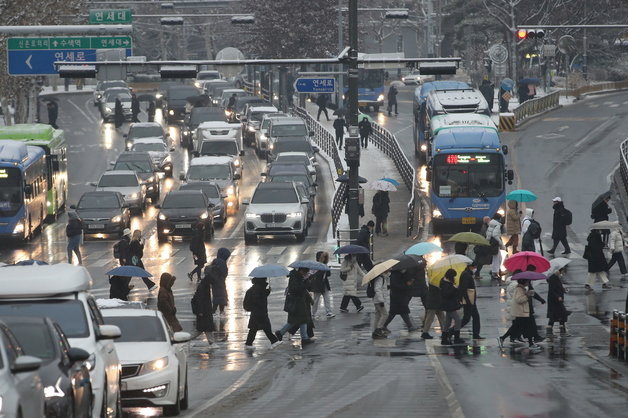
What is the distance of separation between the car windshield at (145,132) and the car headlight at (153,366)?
48498 millimetres

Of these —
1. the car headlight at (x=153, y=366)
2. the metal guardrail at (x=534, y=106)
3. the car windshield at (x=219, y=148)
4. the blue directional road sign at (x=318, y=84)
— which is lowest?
the car headlight at (x=153, y=366)

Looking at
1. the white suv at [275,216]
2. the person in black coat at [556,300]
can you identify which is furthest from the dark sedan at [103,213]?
the person in black coat at [556,300]

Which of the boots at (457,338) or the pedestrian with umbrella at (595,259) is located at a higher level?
the pedestrian with umbrella at (595,259)

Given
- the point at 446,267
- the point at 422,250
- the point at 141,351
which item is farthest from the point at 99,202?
the point at 141,351

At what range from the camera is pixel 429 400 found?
19969 millimetres

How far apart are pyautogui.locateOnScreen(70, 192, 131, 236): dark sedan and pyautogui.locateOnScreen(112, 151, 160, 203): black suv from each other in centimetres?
749

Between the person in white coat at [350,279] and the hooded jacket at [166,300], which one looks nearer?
the hooded jacket at [166,300]

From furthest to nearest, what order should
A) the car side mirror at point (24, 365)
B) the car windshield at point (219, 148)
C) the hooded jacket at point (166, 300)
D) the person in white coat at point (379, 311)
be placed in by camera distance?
the car windshield at point (219, 148), the person in white coat at point (379, 311), the hooded jacket at point (166, 300), the car side mirror at point (24, 365)

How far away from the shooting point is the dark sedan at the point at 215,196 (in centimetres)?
4850

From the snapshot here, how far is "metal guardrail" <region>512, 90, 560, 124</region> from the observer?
72.8m

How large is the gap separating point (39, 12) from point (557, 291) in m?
40.4

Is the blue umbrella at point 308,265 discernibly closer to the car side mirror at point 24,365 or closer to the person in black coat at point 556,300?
the person in black coat at point 556,300

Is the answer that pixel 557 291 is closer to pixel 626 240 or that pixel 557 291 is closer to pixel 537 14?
pixel 626 240

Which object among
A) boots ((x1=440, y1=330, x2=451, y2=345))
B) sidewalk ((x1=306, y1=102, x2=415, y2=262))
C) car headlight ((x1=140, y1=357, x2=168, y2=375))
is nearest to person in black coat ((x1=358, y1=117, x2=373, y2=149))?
sidewalk ((x1=306, y1=102, x2=415, y2=262))
